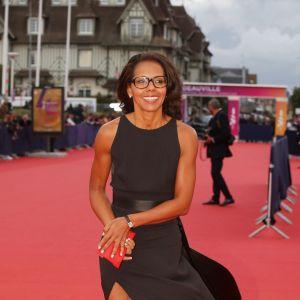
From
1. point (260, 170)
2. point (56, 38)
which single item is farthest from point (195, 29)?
point (260, 170)

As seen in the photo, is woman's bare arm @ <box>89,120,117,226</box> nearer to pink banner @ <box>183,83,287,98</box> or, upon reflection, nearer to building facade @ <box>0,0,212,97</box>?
pink banner @ <box>183,83,287,98</box>

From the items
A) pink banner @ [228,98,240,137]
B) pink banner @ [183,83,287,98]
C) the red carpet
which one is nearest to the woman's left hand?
the red carpet

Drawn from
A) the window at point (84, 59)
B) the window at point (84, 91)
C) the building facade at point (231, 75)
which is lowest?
the window at point (84, 91)

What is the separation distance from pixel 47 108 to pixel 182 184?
20611 mm

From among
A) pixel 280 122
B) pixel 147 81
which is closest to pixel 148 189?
pixel 147 81

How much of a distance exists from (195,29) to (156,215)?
83881 mm

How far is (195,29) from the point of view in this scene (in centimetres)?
8575

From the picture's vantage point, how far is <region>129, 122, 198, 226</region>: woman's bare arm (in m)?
3.31

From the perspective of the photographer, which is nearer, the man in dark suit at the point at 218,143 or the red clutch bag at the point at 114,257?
the red clutch bag at the point at 114,257

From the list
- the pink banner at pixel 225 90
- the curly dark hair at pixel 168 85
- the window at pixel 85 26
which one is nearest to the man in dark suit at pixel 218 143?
the curly dark hair at pixel 168 85

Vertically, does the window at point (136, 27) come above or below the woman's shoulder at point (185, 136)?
above

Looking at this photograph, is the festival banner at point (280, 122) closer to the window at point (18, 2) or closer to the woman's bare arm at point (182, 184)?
the woman's bare arm at point (182, 184)

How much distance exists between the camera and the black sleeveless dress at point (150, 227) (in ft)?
10.8

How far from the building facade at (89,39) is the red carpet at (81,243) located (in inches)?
2016
